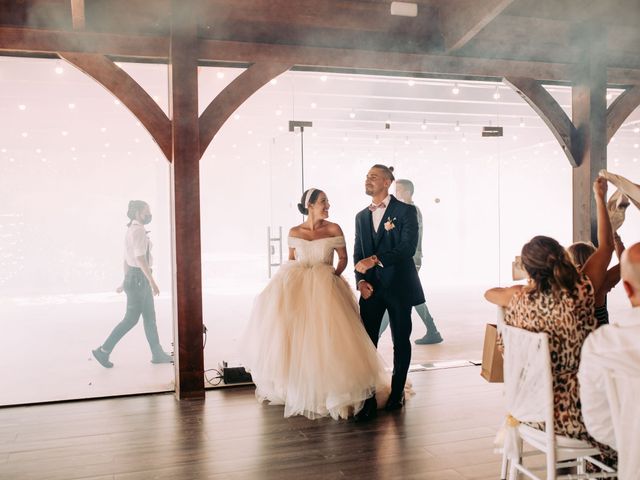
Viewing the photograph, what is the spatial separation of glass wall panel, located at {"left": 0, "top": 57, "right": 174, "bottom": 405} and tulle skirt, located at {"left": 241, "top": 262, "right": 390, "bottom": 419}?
1.09 metres

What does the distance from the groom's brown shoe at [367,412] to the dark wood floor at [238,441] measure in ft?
0.25

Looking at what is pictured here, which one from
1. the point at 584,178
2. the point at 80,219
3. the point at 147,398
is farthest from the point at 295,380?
the point at 584,178

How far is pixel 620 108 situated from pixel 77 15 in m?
4.85

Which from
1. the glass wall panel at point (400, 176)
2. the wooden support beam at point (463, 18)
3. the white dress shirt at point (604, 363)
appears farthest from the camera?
the glass wall panel at point (400, 176)

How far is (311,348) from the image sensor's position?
402 cm

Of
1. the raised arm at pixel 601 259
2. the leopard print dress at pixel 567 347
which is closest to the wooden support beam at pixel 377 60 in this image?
the raised arm at pixel 601 259

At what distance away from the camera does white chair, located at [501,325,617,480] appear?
234 centimetres

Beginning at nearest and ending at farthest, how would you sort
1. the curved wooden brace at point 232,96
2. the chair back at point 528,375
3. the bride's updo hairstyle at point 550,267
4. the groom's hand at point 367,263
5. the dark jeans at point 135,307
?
the chair back at point 528,375 < the bride's updo hairstyle at point 550,267 < the groom's hand at point 367,263 < the curved wooden brace at point 232,96 < the dark jeans at point 135,307

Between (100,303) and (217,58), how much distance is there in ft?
7.69

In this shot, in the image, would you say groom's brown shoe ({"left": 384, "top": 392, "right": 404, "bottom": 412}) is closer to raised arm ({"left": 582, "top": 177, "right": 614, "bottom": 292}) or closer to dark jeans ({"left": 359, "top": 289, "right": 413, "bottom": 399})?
dark jeans ({"left": 359, "top": 289, "right": 413, "bottom": 399})

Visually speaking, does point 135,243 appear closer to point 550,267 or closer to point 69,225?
point 69,225

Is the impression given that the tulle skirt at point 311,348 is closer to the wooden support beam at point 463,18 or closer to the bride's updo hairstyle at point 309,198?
the bride's updo hairstyle at point 309,198

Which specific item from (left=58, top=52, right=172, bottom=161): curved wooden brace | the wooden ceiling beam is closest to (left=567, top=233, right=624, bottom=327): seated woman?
(left=58, top=52, right=172, bottom=161): curved wooden brace

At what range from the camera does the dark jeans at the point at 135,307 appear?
5.14 meters
